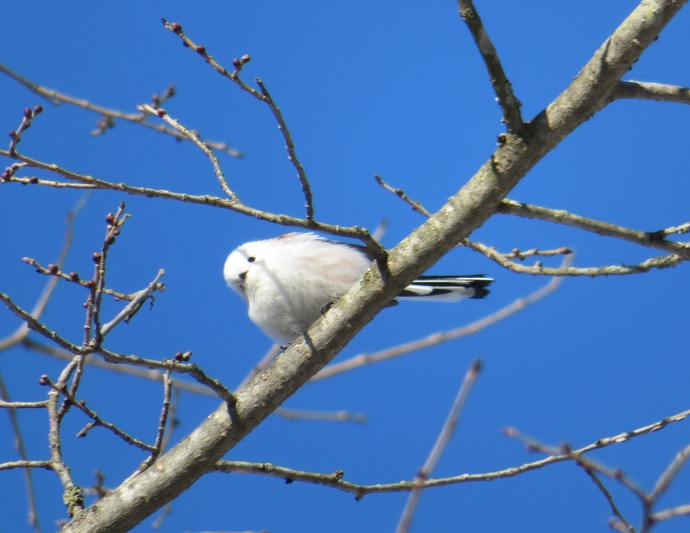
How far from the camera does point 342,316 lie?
253 cm

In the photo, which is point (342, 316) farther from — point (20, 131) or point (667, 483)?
point (667, 483)

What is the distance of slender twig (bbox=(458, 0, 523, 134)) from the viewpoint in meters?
2.27

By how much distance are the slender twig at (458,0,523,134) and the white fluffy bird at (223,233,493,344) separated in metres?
1.35

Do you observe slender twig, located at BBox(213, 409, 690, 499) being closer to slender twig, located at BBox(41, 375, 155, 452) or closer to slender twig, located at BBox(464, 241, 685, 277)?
slender twig, located at BBox(41, 375, 155, 452)

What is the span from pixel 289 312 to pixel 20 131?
1673 mm

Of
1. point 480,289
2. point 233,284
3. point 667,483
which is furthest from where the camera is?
point 233,284

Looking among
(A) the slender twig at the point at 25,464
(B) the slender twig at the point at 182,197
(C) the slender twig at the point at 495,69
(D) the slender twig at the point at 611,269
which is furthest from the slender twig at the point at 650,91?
(A) the slender twig at the point at 25,464

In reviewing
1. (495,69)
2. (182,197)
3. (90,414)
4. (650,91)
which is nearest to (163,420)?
(90,414)


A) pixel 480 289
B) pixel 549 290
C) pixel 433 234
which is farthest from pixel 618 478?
pixel 480 289

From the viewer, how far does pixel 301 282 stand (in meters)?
3.65

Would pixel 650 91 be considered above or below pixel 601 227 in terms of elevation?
above

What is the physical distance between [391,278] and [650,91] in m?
0.93

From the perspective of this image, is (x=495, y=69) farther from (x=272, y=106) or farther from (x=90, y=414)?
(x=90, y=414)

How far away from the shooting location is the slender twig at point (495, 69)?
2.27 metres
